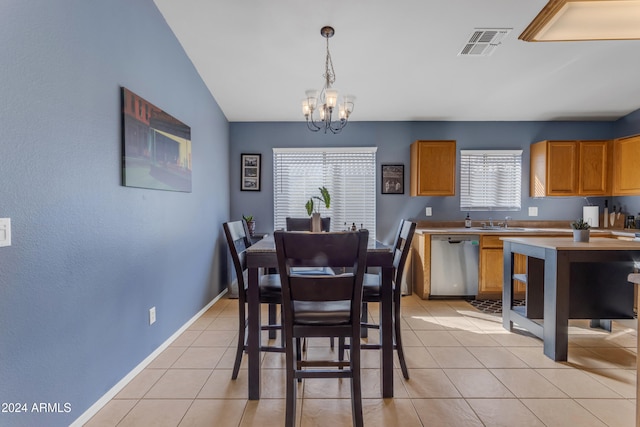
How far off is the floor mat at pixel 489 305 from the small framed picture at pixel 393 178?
174cm

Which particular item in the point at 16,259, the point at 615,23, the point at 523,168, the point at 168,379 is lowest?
the point at 168,379

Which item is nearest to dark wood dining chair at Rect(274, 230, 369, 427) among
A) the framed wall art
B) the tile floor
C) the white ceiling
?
the tile floor

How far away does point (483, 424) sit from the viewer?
1.69 meters

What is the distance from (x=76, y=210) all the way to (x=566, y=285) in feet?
10.8

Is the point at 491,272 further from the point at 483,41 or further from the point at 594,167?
the point at 483,41

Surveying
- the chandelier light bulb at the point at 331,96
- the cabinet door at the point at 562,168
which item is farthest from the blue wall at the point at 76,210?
the cabinet door at the point at 562,168

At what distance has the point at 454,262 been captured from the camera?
13.0 feet

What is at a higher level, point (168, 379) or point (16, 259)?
point (16, 259)

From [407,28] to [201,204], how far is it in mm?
2736

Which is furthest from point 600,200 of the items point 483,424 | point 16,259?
point 16,259

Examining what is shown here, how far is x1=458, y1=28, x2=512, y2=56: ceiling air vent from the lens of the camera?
281 cm

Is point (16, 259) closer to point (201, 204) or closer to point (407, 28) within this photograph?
point (201, 204)

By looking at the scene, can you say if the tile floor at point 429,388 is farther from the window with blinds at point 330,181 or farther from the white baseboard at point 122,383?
the window with blinds at point 330,181

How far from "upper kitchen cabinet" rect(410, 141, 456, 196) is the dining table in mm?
2585
